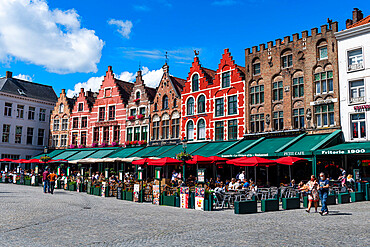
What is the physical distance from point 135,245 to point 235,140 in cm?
2247

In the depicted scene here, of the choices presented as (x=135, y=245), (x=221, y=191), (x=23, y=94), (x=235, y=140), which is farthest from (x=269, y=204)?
(x=23, y=94)

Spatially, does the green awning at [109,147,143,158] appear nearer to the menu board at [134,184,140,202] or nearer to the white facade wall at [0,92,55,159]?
the menu board at [134,184,140,202]

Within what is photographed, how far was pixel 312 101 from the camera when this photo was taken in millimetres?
26047

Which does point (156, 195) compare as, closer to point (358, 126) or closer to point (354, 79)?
point (358, 126)

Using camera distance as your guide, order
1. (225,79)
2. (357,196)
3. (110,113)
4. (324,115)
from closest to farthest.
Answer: (357,196) < (324,115) < (225,79) < (110,113)

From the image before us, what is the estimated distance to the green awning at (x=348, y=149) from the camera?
21.2 meters

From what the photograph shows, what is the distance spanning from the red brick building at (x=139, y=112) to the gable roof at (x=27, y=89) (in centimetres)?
1831

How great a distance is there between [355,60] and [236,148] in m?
10.2

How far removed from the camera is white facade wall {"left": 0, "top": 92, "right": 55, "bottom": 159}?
47.5 m

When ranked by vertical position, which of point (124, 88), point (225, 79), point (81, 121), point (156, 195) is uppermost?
point (124, 88)

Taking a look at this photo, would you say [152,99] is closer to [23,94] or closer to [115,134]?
[115,134]

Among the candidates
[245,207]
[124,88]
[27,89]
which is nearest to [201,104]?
[124,88]

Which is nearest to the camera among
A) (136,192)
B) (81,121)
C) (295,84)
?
(136,192)

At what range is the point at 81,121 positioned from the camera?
45.6 m
